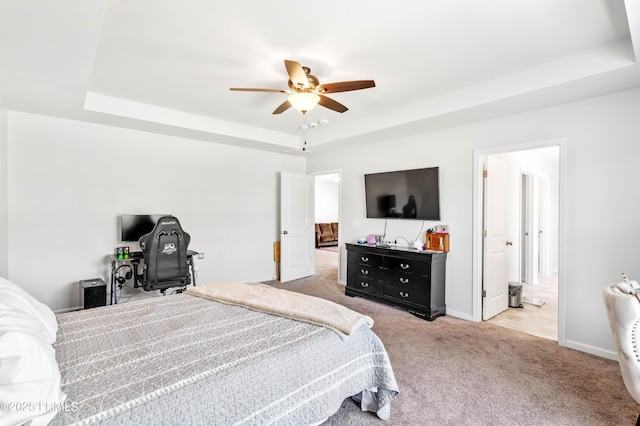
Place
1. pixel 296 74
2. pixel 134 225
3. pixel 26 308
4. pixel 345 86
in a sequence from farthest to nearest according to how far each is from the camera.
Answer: pixel 134 225 < pixel 345 86 < pixel 296 74 < pixel 26 308

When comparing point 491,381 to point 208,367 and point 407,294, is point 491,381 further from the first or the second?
point 208,367

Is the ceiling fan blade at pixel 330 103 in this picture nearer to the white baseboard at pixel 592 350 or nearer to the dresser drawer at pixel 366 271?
the dresser drawer at pixel 366 271

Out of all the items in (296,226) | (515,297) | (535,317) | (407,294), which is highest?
(296,226)

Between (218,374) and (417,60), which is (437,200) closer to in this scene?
(417,60)

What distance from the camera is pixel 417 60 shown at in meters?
2.75

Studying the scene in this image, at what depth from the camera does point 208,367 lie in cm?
140

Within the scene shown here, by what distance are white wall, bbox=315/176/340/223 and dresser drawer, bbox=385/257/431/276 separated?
7.39 m

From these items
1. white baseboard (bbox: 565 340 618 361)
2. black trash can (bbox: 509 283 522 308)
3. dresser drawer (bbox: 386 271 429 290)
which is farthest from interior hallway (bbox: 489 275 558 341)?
dresser drawer (bbox: 386 271 429 290)

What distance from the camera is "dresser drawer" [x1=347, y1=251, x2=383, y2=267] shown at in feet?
14.4

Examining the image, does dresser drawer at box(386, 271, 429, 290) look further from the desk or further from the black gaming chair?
the desk

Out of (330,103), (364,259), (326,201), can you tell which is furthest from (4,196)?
(326,201)

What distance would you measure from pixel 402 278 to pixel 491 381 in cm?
173

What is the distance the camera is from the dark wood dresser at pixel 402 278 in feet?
12.6

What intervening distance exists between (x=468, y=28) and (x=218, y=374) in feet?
8.76
